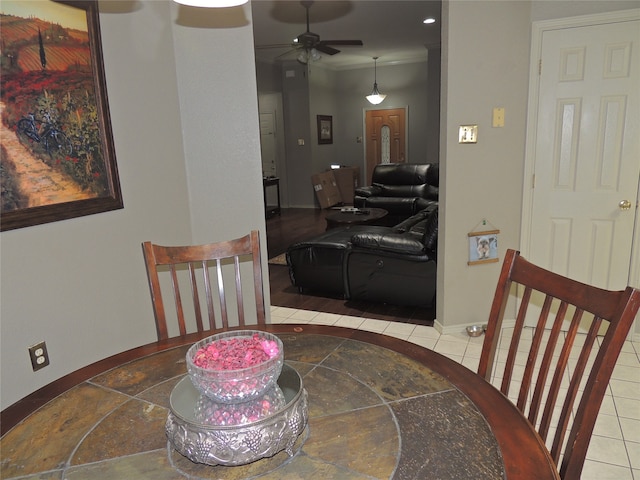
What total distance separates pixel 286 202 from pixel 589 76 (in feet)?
22.7

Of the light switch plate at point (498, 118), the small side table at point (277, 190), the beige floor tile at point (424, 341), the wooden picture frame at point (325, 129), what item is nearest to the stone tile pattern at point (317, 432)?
the beige floor tile at point (424, 341)

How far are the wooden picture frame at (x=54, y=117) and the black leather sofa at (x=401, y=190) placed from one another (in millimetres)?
4950

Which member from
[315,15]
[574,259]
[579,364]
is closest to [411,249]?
[574,259]

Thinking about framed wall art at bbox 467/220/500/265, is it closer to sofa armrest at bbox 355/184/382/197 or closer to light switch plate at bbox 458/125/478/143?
light switch plate at bbox 458/125/478/143

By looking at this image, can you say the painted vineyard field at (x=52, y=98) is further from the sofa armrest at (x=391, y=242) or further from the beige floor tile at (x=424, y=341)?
the beige floor tile at (x=424, y=341)

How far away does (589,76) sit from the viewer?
9.30 feet

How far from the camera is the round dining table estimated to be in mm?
904

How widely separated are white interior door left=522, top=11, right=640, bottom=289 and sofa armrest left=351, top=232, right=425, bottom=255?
748mm

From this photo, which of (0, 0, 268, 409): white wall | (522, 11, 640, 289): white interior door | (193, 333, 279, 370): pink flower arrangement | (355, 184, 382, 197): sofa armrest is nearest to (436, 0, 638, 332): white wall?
(522, 11, 640, 289): white interior door

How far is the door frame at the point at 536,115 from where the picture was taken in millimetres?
2744

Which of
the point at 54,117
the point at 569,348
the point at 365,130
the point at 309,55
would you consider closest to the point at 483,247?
the point at 569,348

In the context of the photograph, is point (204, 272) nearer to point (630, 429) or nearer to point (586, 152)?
point (630, 429)

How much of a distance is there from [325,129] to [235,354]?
860cm

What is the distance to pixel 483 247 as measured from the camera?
3.06 metres
